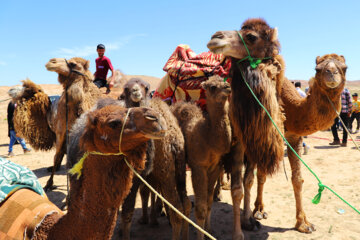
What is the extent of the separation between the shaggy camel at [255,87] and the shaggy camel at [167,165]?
2.83 feet

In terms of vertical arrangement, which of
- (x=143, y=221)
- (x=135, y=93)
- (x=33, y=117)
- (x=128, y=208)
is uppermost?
(x=135, y=93)

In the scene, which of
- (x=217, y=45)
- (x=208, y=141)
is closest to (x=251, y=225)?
(x=208, y=141)

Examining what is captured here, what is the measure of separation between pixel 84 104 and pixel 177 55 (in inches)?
76.9

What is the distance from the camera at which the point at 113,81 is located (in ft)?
20.1

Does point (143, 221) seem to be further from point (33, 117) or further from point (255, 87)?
point (33, 117)

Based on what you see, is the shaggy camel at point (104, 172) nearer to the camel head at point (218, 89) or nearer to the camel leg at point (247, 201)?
the camel head at point (218, 89)

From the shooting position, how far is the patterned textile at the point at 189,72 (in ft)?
15.4

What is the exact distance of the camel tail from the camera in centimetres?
658

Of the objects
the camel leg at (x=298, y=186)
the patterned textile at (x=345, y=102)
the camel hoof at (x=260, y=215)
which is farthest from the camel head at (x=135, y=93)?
the patterned textile at (x=345, y=102)

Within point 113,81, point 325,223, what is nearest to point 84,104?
point 113,81

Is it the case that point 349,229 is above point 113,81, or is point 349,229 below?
below

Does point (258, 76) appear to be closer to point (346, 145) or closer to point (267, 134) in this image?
point (267, 134)

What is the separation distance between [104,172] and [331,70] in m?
3.29

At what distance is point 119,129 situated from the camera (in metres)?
1.76
